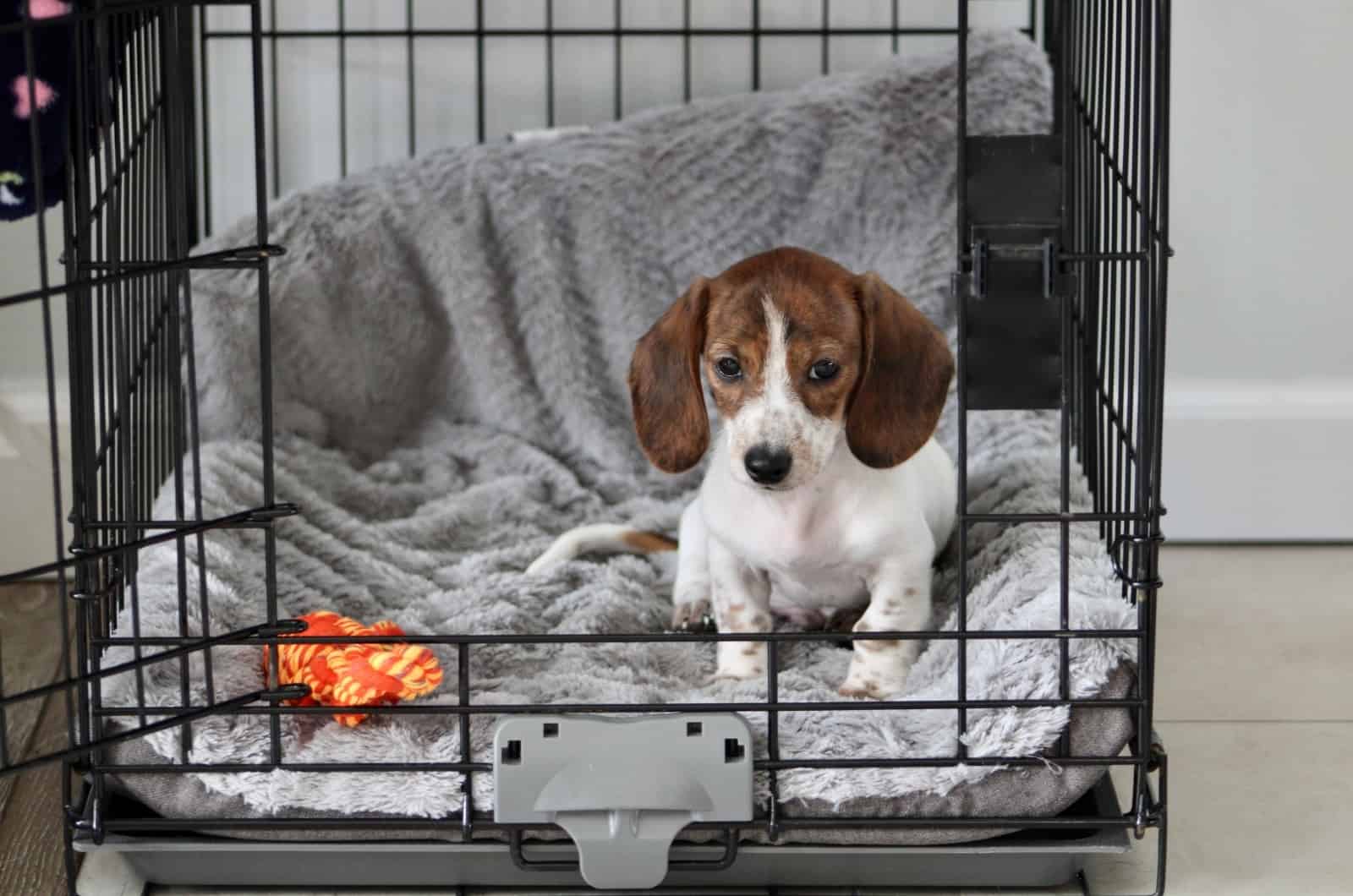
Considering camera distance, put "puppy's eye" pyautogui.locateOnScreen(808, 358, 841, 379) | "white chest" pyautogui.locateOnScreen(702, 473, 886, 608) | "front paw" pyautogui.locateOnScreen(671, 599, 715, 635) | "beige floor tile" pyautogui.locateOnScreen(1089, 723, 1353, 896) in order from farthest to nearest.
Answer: "front paw" pyautogui.locateOnScreen(671, 599, 715, 635) < "white chest" pyautogui.locateOnScreen(702, 473, 886, 608) < "puppy's eye" pyautogui.locateOnScreen(808, 358, 841, 379) < "beige floor tile" pyautogui.locateOnScreen(1089, 723, 1353, 896)

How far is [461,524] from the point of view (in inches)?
97.8

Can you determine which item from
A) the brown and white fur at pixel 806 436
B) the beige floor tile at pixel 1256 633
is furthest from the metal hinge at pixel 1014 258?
the beige floor tile at pixel 1256 633

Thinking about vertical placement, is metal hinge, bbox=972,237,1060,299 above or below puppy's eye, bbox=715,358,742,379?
above

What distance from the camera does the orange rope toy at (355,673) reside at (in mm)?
1717

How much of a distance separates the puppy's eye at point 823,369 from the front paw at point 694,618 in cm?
44

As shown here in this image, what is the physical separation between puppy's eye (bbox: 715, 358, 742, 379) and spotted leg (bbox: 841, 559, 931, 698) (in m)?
0.29

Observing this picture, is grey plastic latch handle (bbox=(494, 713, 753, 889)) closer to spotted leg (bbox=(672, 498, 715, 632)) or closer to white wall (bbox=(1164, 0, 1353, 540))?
spotted leg (bbox=(672, 498, 715, 632))

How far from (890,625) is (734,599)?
190mm

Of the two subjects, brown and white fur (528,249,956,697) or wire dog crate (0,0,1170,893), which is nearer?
wire dog crate (0,0,1170,893)

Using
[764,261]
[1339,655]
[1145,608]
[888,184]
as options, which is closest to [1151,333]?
[1145,608]

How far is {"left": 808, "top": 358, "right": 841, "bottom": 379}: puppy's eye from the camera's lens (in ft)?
5.89

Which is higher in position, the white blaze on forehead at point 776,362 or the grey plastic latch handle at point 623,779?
the white blaze on forehead at point 776,362

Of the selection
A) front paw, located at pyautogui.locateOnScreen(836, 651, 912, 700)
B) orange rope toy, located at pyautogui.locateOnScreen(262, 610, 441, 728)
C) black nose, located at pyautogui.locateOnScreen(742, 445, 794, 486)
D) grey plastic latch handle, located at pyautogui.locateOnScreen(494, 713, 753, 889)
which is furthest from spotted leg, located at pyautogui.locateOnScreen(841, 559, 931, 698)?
orange rope toy, located at pyautogui.locateOnScreen(262, 610, 441, 728)

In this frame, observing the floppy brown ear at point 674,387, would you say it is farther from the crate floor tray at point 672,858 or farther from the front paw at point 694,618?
the crate floor tray at point 672,858
